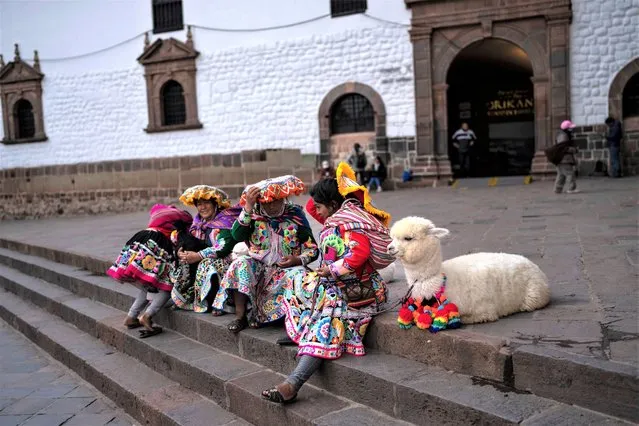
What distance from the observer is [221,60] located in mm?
18031

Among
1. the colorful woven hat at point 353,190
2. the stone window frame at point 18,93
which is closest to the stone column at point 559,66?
the colorful woven hat at point 353,190

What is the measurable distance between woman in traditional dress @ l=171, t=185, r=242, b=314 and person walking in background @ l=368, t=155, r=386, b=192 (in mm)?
11258

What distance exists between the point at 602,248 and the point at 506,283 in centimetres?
254

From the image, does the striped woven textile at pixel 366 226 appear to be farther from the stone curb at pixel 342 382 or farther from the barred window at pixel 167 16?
the barred window at pixel 167 16

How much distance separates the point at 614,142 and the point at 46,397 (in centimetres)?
1301

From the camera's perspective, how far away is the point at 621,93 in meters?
14.6

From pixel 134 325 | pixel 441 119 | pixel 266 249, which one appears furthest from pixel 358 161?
pixel 266 249

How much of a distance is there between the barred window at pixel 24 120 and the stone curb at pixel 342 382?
1824 centimetres

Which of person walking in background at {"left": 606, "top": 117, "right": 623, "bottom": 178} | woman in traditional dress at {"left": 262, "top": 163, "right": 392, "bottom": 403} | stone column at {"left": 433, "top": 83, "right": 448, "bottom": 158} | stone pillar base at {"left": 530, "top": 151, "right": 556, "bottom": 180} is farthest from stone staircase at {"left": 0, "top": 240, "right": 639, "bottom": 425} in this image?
person walking in background at {"left": 606, "top": 117, "right": 623, "bottom": 178}

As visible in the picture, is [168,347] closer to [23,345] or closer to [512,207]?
[23,345]

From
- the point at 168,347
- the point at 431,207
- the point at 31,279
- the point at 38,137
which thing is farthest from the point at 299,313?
the point at 38,137

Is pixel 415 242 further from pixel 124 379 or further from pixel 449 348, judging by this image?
pixel 124 379

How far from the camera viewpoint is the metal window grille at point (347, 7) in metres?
16.3

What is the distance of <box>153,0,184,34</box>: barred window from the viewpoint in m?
18.5
